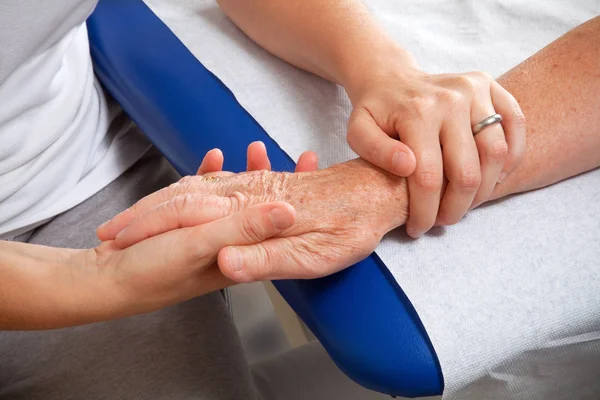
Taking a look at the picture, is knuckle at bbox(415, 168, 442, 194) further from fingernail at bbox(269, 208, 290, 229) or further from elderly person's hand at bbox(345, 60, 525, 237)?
fingernail at bbox(269, 208, 290, 229)

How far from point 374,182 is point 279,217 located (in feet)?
0.53

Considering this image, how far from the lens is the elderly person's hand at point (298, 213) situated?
728 millimetres

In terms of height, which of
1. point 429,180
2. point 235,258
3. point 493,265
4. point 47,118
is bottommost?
point 493,265

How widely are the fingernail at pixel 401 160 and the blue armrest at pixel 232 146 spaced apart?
4.7 inches

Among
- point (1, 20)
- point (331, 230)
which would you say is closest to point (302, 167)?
point (331, 230)

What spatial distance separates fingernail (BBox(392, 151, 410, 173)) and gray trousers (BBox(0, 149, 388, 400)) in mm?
398

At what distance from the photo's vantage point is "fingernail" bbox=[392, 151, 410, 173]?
2.49ft

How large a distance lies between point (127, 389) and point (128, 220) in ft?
0.80

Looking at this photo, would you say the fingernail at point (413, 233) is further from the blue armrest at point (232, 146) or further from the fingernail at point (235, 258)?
the fingernail at point (235, 258)

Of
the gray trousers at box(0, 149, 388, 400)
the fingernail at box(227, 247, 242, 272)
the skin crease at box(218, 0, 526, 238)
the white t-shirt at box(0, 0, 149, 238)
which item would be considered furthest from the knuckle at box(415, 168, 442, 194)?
the white t-shirt at box(0, 0, 149, 238)

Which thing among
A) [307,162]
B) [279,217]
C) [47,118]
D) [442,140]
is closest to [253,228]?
[279,217]

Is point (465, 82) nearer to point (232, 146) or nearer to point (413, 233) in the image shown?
point (413, 233)

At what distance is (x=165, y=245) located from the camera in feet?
2.43

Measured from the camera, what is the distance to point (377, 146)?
785 mm
